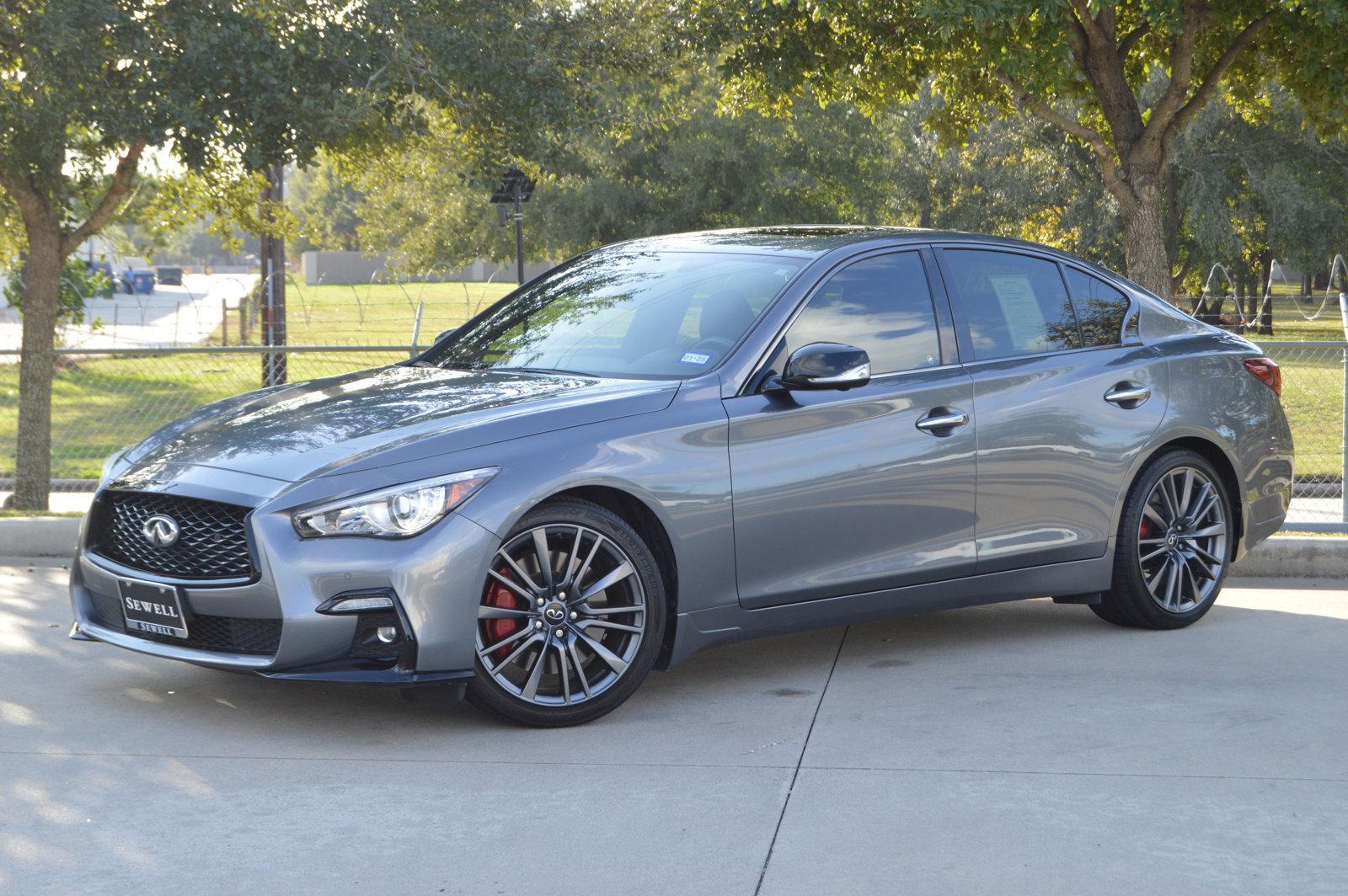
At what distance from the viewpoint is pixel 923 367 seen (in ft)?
20.9

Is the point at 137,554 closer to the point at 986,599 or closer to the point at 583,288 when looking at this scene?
the point at 583,288

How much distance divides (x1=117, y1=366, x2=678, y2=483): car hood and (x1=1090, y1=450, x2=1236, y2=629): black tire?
239cm

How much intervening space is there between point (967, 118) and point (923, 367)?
33.3 feet

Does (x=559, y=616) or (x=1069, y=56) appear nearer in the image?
(x=559, y=616)

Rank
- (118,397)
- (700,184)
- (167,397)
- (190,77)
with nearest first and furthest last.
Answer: (190,77) → (167,397) → (118,397) → (700,184)

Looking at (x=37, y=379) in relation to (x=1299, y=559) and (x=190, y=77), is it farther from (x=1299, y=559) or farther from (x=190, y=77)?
(x=1299, y=559)

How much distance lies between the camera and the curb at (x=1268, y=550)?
28.7 feet

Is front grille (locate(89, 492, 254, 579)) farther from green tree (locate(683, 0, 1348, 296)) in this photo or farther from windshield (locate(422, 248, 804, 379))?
green tree (locate(683, 0, 1348, 296))

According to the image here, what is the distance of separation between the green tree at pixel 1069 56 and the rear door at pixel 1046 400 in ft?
14.3

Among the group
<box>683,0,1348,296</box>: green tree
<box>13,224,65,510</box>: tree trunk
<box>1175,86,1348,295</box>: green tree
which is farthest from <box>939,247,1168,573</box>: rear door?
<box>1175,86,1348,295</box>: green tree

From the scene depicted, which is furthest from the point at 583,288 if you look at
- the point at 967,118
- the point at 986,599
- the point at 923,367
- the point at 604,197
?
the point at 604,197

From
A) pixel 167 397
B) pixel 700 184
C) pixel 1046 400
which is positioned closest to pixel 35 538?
pixel 1046 400

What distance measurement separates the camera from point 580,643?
5504 millimetres

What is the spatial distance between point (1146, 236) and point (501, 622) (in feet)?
28.7
